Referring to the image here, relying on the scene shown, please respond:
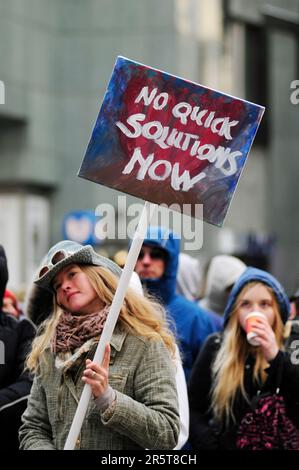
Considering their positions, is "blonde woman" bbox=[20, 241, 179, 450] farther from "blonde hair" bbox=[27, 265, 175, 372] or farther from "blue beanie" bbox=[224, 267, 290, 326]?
"blue beanie" bbox=[224, 267, 290, 326]

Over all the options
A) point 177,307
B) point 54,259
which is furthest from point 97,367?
point 177,307

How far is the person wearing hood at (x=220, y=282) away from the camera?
746 centimetres

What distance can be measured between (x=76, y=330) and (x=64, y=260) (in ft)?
0.95

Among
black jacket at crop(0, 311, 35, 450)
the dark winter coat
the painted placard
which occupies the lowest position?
black jacket at crop(0, 311, 35, 450)

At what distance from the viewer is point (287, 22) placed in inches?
729

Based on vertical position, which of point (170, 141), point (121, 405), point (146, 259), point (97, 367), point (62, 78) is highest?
point (62, 78)

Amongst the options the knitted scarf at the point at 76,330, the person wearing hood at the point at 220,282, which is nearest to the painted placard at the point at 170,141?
the knitted scarf at the point at 76,330

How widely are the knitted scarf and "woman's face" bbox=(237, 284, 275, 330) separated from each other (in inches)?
51.6

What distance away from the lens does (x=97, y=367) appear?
369 centimetres

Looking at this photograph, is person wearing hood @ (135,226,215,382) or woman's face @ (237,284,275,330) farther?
person wearing hood @ (135,226,215,382)

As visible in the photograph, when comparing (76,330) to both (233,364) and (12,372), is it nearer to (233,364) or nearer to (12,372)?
(12,372)

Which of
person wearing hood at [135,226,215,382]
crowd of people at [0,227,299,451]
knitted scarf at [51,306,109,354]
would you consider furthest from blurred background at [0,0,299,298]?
knitted scarf at [51,306,109,354]

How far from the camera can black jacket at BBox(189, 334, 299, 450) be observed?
15.7ft

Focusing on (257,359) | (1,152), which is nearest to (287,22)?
(1,152)
